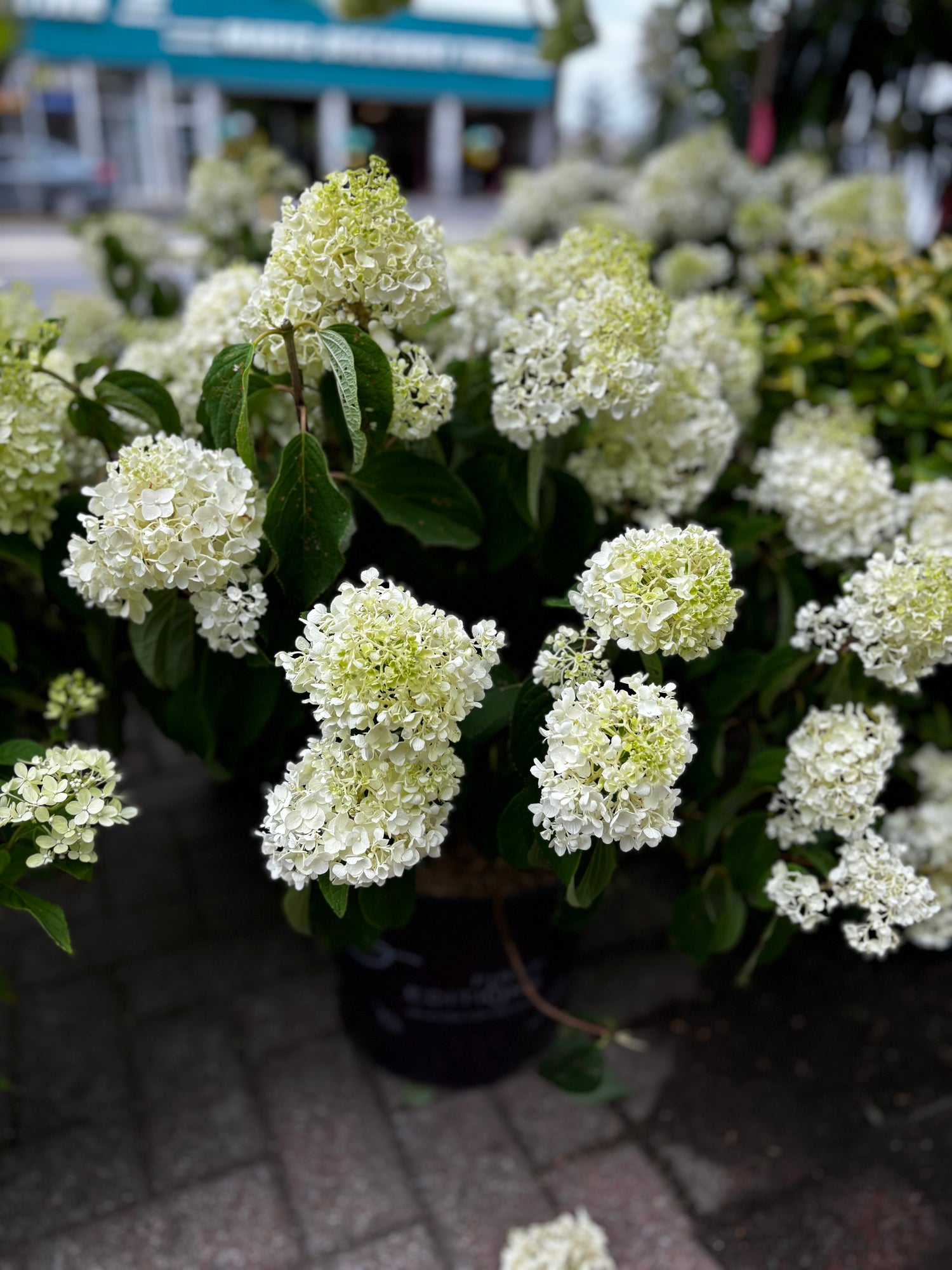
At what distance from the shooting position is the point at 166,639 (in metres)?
1.13

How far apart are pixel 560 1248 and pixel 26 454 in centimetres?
139

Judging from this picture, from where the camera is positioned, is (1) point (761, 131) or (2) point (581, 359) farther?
(1) point (761, 131)

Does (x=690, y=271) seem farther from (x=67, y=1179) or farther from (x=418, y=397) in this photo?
(x=67, y=1179)

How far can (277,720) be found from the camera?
124 cm

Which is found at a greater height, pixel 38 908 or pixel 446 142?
pixel 38 908

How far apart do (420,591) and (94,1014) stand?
1.26 m

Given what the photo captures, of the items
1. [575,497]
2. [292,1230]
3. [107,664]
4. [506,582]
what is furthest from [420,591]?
[292,1230]

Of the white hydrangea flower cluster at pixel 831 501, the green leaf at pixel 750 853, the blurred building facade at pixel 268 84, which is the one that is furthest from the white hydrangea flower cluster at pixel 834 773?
the blurred building facade at pixel 268 84

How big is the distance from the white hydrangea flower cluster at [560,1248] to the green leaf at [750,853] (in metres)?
0.66

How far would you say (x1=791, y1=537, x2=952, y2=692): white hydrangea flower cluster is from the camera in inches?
41.2

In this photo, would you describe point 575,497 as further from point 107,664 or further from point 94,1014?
point 94,1014

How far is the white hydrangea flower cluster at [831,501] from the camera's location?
4.52 ft

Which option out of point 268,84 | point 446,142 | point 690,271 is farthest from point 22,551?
point 446,142

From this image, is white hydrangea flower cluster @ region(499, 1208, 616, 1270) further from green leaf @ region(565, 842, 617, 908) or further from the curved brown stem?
green leaf @ region(565, 842, 617, 908)
